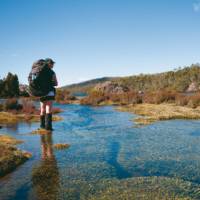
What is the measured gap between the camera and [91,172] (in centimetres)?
625

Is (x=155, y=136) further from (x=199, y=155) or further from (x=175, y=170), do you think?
(x=175, y=170)

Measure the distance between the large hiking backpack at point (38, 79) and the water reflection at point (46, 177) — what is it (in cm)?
355

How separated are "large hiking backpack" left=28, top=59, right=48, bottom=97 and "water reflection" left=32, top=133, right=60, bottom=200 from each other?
3.55 metres

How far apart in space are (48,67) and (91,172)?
597 cm

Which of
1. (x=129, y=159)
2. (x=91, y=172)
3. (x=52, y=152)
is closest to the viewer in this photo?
(x=91, y=172)

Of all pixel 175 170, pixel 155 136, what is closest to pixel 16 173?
pixel 175 170

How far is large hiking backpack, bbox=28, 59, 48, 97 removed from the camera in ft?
36.2

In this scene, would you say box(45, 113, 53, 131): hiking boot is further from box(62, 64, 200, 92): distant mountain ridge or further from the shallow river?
box(62, 64, 200, 92): distant mountain ridge

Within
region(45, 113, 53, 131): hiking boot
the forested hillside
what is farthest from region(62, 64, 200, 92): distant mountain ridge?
region(45, 113, 53, 131): hiking boot

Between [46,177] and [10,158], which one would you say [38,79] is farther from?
[46,177]

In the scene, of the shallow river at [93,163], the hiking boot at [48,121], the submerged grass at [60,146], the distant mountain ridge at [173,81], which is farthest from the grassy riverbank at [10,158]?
the distant mountain ridge at [173,81]

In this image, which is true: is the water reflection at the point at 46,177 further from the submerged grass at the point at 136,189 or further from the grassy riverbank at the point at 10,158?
the grassy riverbank at the point at 10,158

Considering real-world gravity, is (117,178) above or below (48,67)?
below

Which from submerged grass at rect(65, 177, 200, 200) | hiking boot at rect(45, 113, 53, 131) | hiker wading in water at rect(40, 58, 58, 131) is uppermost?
hiker wading in water at rect(40, 58, 58, 131)
